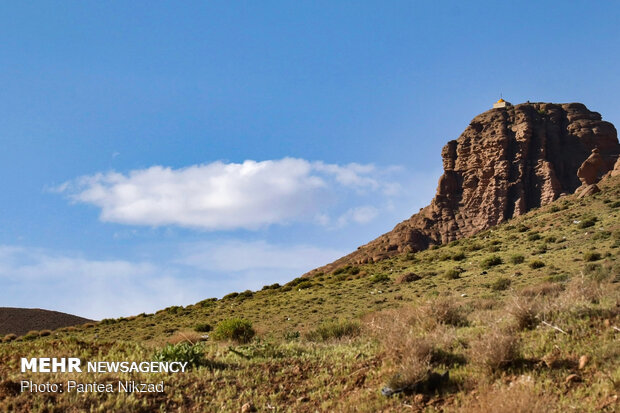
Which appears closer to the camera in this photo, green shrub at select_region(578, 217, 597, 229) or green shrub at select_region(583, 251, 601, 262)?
green shrub at select_region(583, 251, 601, 262)

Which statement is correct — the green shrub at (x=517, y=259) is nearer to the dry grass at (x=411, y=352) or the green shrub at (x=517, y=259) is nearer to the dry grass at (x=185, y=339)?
the dry grass at (x=185, y=339)

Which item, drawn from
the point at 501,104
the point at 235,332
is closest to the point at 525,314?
the point at 235,332

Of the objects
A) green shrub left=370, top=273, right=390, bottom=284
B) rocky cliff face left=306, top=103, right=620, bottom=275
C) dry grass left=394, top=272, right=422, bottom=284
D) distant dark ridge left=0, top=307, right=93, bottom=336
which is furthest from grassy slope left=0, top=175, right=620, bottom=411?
rocky cliff face left=306, top=103, right=620, bottom=275

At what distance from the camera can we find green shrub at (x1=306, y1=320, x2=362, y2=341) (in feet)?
46.2

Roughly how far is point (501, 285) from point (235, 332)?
59.3 ft

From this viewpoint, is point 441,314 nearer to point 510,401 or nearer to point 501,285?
point 510,401

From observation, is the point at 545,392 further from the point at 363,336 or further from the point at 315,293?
the point at 315,293

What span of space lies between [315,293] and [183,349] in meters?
33.9

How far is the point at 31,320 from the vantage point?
208ft

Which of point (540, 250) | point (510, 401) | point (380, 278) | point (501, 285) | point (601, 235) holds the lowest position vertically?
point (510, 401)

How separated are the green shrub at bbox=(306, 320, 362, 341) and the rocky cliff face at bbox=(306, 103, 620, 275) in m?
66.5

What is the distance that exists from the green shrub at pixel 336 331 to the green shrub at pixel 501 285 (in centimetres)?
1551

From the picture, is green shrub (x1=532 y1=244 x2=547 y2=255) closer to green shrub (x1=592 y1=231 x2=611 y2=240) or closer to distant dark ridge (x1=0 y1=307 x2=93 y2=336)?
green shrub (x1=592 y1=231 x2=611 y2=240)

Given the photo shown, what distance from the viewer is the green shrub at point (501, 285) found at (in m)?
26.9
